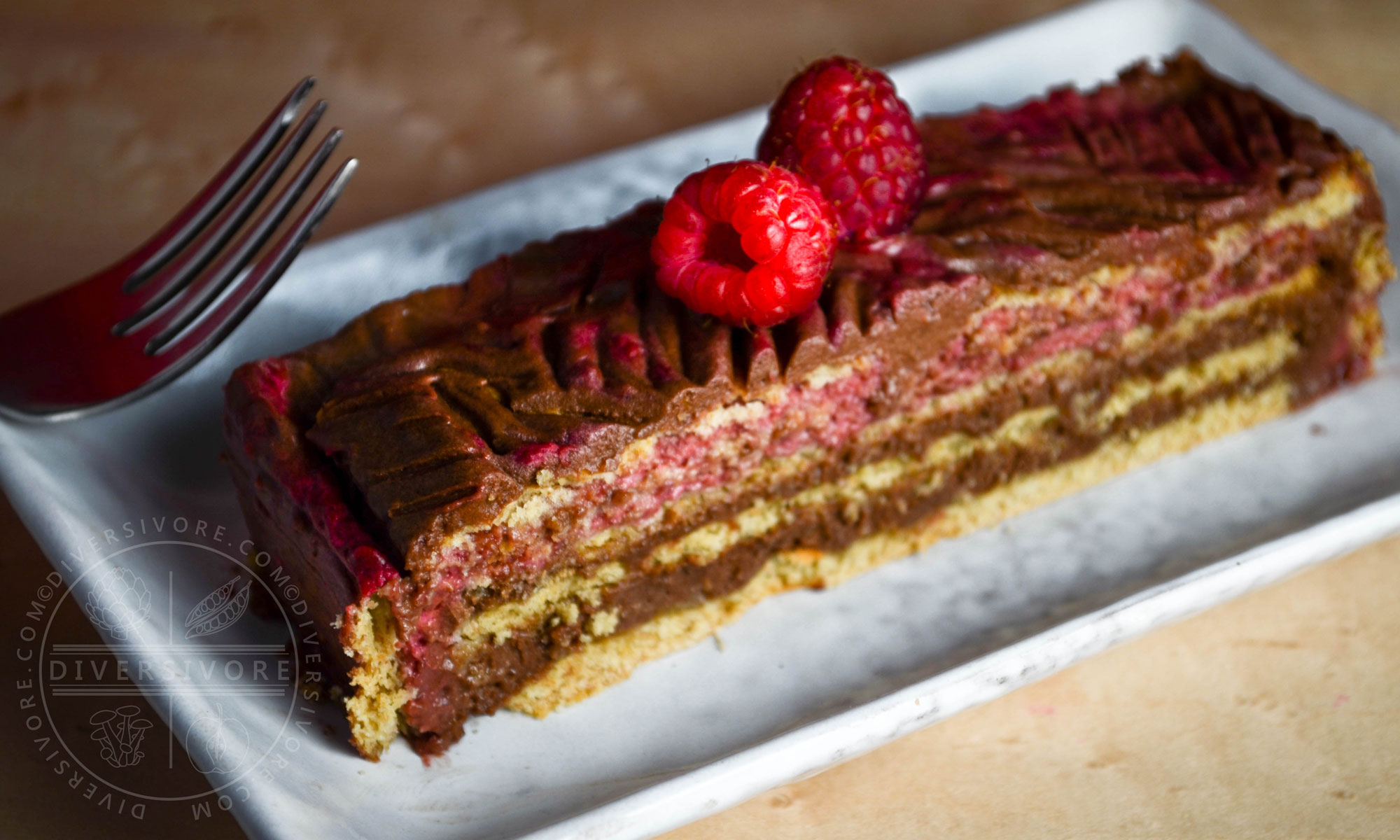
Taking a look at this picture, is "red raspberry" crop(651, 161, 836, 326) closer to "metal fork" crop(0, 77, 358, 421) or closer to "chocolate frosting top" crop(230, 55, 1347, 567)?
"chocolate frosting top" crop(230, 55, 1347, 567)

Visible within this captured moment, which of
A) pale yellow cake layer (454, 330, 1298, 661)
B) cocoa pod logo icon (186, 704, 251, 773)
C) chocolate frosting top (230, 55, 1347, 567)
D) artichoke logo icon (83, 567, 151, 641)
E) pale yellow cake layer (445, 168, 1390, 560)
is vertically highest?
chocolate frosting top (230, 55, 1347, 567)

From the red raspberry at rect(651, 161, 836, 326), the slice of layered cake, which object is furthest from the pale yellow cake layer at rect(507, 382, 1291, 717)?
the red raspberry at rect(651, 161, 836, 326)

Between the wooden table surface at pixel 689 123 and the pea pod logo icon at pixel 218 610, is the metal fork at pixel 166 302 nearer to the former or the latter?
the wooden table surface at pixel 689 123

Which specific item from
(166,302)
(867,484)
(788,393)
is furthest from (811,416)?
(166,302)

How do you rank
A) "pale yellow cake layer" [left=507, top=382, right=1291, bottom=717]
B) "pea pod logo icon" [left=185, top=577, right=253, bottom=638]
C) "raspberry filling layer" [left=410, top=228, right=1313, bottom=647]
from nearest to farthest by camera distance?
"raspberry filling layer" [left=410, top=228, right=1313, bottom=647] → "pea pod logo icon" [left=185, top=577, right=253, bottom=638] → "pale yellow cake layer" [left=507, top=382, right=1291, bottom=717]

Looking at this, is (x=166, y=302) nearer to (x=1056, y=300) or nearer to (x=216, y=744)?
(x=216, y=744)

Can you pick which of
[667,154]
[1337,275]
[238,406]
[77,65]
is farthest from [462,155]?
[1337,275]
